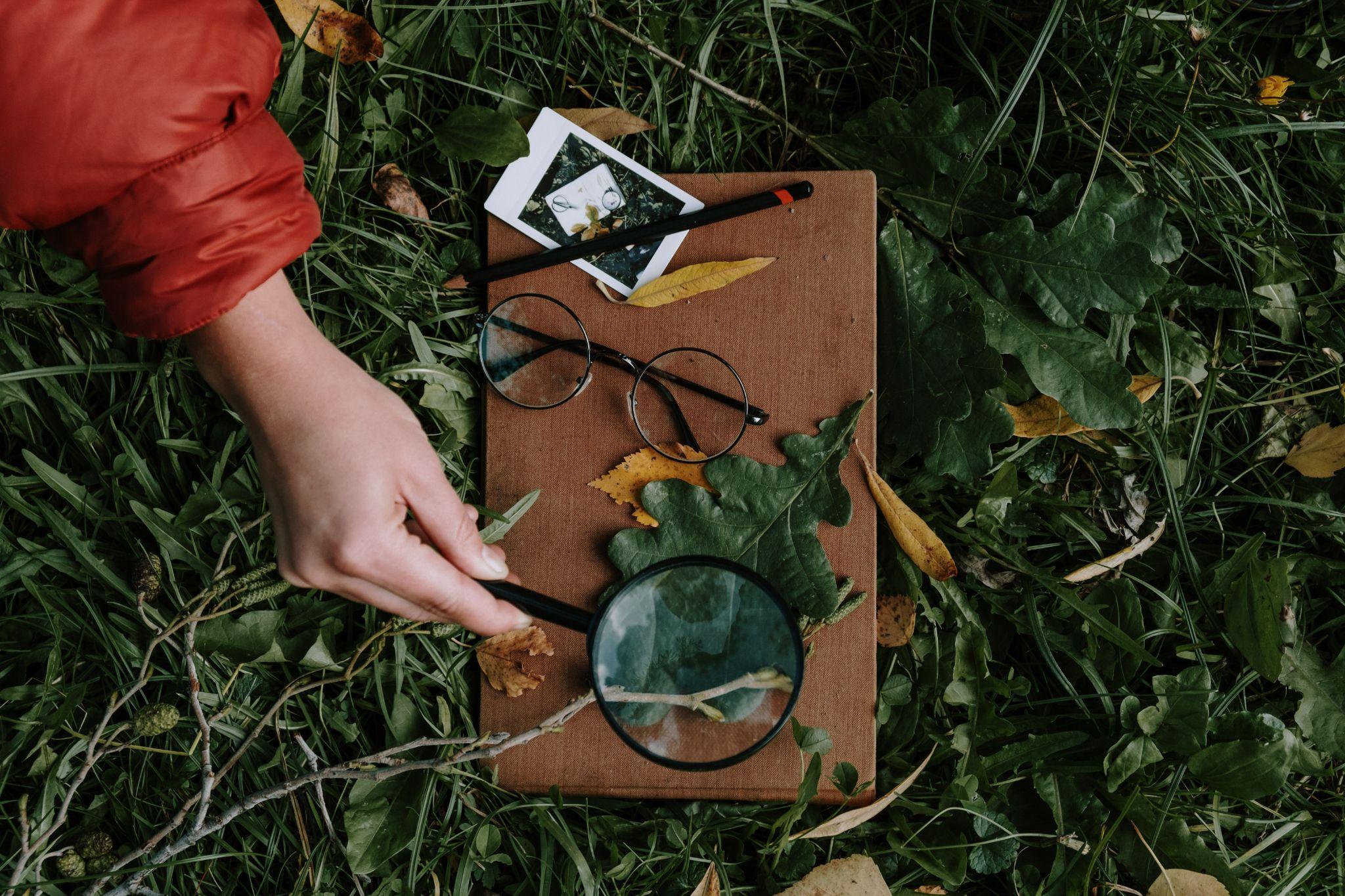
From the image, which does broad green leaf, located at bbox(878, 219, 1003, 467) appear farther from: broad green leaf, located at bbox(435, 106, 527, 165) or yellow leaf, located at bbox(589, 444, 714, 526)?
broad green leaf, located at bbox(435, 106, 527, 165)

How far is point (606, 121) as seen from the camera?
64.5 inches

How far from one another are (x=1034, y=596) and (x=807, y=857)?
0.64 metres

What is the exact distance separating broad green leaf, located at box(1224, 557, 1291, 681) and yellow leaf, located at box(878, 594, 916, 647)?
23.0 inches

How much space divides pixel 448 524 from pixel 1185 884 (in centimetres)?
144

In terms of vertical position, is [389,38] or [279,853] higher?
[389,38]

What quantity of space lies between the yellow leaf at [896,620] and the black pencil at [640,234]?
29.6 inches

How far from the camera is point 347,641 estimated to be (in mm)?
1568

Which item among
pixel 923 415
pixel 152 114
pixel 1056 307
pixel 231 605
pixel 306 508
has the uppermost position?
pixel 152 114

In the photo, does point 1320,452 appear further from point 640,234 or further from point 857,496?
point 640,234

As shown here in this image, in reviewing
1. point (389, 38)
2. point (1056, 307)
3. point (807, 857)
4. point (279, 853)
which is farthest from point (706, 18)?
point (279, 853)

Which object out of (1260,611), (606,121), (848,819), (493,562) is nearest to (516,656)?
(493,562)

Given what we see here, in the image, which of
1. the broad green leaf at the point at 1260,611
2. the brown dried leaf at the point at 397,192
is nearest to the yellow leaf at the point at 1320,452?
the broad green leaf at the point at 1260,611

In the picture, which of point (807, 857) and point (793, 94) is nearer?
point (807, 857)

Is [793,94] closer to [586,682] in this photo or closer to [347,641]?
[586,682]
